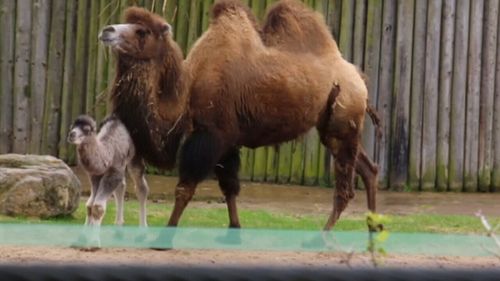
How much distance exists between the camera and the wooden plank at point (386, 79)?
1361 cm

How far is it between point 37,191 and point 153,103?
6.82 ft

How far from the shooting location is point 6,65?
13.9 m

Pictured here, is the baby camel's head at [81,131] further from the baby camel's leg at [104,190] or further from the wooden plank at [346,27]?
the wooden plank at [346,27]

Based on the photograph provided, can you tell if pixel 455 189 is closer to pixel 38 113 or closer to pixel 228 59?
pixel 38 113

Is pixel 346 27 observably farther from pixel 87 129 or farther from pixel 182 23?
pixel 87 129

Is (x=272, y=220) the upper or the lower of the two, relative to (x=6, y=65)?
lower

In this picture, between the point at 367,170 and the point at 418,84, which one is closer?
the point at 367,170

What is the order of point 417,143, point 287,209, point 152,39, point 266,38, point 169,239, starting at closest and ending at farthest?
point 169,239 → point 152,39 → point 266,38 → point 287,209 → point 417,143

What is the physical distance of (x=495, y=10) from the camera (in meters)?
13.7

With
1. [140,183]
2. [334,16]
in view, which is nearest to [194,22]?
[334,16]

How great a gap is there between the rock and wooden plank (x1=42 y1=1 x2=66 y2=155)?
4.55 m

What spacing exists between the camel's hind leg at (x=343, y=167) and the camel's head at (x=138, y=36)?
178 cm

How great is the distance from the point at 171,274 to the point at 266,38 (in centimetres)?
679

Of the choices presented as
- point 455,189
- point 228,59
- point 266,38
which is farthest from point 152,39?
point 455,189
